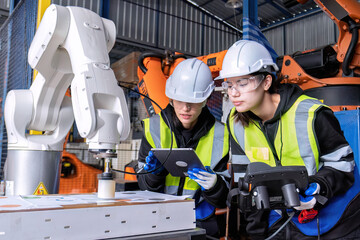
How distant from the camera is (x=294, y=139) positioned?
171cm

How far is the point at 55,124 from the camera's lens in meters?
1.98

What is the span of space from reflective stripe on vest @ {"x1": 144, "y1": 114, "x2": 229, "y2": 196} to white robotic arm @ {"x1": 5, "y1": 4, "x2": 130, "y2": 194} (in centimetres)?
53

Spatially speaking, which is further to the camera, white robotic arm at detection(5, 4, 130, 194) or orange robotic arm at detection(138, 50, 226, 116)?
orange robotic arm at detection(138, 50, 226, 116)

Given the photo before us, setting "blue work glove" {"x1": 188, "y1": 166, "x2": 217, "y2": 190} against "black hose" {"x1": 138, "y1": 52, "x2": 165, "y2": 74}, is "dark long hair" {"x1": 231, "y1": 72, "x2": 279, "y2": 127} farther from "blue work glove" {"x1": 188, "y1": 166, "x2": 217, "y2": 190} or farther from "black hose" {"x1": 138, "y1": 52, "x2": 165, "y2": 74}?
"black hose" {"x1": 138, "y1": 52, "x2": 165, "y2": 74}

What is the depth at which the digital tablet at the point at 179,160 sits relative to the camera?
1.64m

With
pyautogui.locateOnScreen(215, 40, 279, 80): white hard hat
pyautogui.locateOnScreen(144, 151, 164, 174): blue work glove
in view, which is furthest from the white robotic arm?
pyautogui.locateOnScreen(215, 40, 279, 80): white hard hat

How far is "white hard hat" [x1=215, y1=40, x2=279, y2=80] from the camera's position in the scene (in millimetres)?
1813

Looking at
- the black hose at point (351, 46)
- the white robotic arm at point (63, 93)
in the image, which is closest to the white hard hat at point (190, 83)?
the white robotic arm at point (63, 93)

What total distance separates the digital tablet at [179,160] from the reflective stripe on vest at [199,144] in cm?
14

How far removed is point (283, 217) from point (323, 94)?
6.12 feet

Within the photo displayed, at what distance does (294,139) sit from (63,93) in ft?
4.37

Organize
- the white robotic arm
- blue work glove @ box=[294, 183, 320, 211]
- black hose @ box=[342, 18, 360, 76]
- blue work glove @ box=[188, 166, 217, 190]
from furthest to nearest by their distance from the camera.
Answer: black hose @ box=[342, 18, 360, 76], blue work glove @ box=[188, 166, 217, 190], blue work glove @ box=[294, 183, 320, 211], the white robotic arm

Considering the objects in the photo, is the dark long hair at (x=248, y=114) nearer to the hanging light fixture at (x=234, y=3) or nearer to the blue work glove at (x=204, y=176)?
the blue work glove at (x=204, y=176)

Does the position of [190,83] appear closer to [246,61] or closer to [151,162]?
[246,61]
